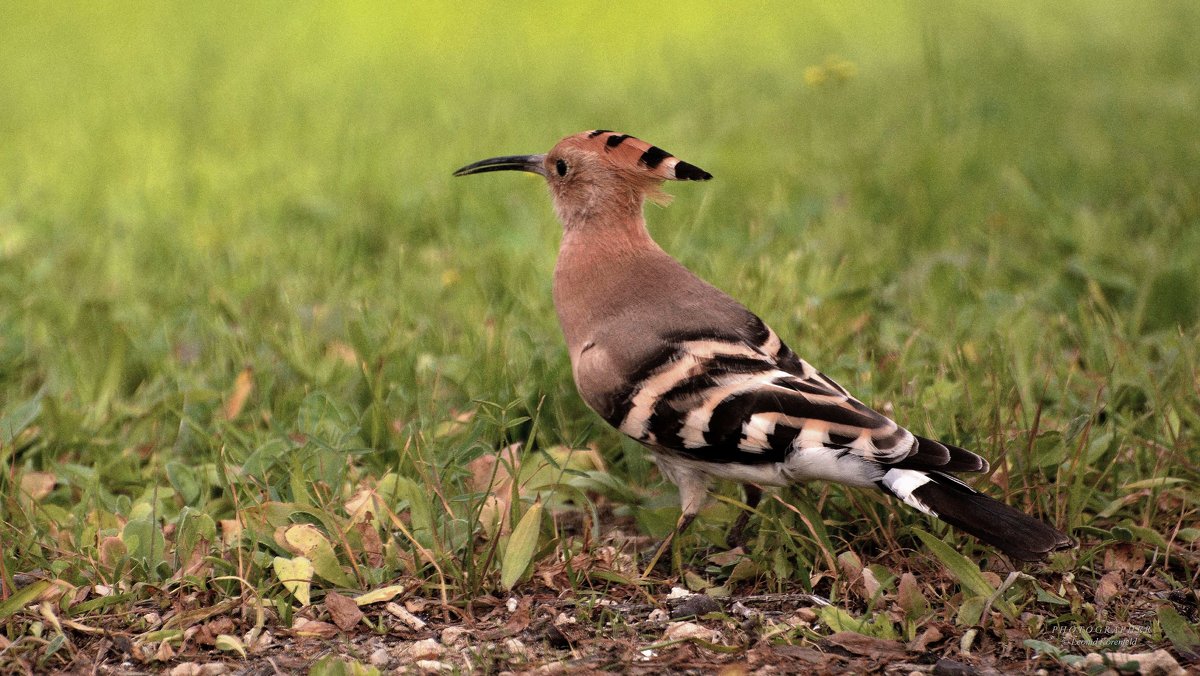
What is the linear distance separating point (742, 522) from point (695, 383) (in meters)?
0.45

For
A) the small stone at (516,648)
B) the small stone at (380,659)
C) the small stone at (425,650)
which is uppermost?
the small stone at (516,648)

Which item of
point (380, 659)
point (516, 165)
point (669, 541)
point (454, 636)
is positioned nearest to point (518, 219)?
point (516, 165)

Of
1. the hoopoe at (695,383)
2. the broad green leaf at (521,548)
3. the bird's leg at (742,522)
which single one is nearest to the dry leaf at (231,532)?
the broad green leaf at (521,548)

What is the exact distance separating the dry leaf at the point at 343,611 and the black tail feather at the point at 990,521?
4.38 feet

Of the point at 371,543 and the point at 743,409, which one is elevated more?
the point at 743,409

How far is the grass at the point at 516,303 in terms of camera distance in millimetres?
3146

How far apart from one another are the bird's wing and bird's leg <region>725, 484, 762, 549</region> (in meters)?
0.30

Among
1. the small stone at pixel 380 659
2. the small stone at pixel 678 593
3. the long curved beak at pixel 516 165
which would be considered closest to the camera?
the small stone at pixel 380 659

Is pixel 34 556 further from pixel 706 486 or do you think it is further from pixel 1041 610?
pixel 1041 610

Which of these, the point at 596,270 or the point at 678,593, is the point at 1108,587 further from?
the point at 596,270

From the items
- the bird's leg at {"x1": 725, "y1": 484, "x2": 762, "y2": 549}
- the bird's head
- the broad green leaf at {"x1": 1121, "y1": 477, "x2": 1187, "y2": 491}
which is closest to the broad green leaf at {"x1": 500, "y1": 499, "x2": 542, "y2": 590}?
the bird's leg at {"x1": 725, "y1": 484, "x2": 762, "y2": 549}

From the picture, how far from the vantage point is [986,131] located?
262 inches

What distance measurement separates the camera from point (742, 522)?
11.4 feet

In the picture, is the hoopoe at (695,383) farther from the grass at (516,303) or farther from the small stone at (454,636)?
the small stone at (454,636)
